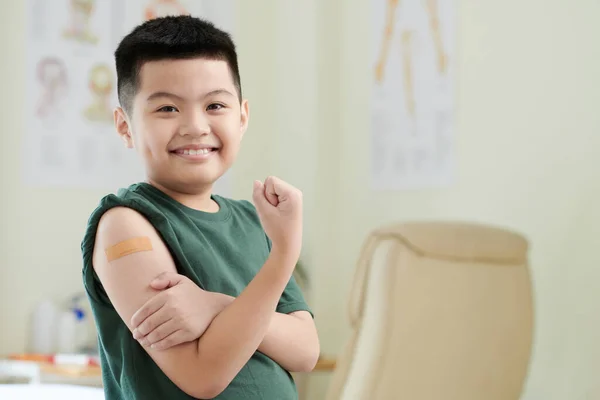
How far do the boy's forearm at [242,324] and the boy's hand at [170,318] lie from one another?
2 centimetres

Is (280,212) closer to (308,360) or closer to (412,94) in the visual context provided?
(308,360)

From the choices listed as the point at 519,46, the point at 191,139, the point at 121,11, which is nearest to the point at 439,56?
the point at 519,46

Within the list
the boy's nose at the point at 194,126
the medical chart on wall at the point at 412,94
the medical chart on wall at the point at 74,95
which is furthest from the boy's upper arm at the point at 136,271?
the medical chart on wall at the point at 74,95

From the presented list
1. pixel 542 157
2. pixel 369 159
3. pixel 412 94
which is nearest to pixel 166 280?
pixel 542 157

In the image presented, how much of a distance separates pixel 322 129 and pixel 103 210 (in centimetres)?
241

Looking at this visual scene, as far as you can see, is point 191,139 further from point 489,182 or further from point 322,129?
point 322,129

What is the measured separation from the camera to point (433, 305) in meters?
1.93

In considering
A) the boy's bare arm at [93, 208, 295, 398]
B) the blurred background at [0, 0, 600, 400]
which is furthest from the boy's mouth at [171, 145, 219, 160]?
the blurred background at [0, 0, 600, 400]

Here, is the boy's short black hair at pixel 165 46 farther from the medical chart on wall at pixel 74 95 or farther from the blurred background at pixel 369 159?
the medical chart on wall at pixel 74 95

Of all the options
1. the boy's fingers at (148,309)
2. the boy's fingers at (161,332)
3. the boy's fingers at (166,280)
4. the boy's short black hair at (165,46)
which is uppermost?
the boy's short black hair at (165,46)

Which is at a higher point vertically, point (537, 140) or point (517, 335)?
point (537, 140)

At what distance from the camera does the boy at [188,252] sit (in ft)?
2.64

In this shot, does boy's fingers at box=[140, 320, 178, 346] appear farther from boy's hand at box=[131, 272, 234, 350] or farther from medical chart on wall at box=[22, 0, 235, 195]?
medical chart on wall at box=[22, 0, 235, 195]

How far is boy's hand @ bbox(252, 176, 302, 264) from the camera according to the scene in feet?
2.64
